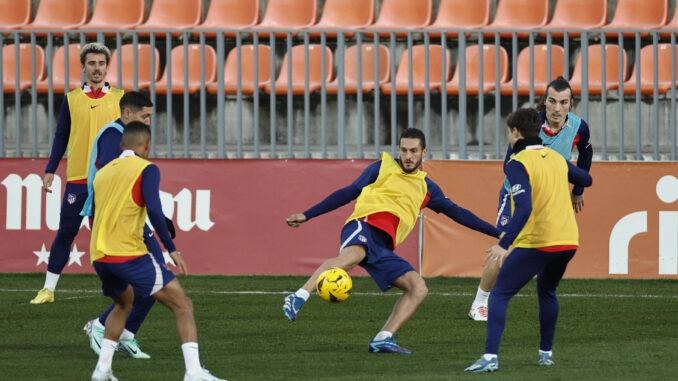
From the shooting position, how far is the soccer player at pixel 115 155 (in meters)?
7.36

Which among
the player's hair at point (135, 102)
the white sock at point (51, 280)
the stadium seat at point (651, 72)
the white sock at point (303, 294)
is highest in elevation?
the stadium seat at point (651, 72)

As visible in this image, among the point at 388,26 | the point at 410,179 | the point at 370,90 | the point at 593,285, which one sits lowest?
the point at 593,285

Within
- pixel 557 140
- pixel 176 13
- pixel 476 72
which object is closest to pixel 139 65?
pixel 176 13

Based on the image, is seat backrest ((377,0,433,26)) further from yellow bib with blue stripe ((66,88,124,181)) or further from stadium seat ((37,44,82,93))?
yellow bib with blue stripe ((66,88,124,181))

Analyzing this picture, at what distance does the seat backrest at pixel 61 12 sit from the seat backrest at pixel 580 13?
271 inches

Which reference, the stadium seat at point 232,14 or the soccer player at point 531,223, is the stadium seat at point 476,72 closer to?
the stadium seat at point 232,14

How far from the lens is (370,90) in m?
14.8

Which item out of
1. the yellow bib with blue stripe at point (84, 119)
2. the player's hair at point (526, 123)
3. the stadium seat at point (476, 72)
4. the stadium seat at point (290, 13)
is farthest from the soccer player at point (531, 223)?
the stadium seat at point (290, 13)

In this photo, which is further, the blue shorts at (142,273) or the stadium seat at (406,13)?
the stadium seat at (406,13)

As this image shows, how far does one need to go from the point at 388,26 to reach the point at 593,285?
5.78 m

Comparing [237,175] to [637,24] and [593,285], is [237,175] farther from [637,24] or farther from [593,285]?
[637,24]

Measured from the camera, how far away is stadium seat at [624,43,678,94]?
540 inches

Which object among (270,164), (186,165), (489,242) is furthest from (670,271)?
(186,165)

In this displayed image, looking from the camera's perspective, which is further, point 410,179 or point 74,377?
point 410,179
